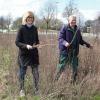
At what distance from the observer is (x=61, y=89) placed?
6203mm

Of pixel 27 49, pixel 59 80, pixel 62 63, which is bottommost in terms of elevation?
pixel 59 80

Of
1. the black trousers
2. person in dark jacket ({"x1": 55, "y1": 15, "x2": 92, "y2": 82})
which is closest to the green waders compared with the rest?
person in dark jacket ({"x1": 55, "y1": 15, "x2": 92, "y2": 82})

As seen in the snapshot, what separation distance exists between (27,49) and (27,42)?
0.43ft

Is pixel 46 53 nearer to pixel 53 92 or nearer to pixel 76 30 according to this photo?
pixel 76 30

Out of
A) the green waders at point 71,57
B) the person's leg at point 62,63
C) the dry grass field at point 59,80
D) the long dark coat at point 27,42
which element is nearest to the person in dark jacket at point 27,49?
the long dark coat at point 27,42

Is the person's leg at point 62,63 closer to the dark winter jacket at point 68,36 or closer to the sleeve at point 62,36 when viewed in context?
the dark winter jacket at point 68,36

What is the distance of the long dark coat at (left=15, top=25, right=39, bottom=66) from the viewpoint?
21.2 ft

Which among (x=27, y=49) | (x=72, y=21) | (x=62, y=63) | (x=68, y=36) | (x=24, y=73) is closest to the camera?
(x=27, y=49)

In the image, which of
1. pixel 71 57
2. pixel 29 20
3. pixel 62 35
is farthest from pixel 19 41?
pixel 71 57

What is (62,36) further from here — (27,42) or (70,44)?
(27,42)

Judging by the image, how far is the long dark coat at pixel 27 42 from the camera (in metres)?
6.46

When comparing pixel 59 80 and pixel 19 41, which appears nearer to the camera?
pixel 59 80

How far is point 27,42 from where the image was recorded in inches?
256

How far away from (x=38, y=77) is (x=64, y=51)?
3.25ft
